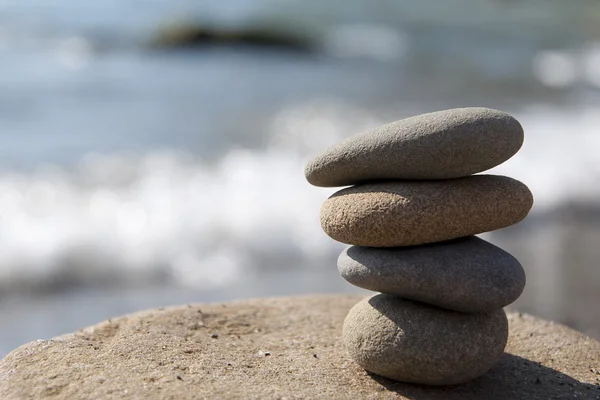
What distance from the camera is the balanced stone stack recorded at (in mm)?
3926

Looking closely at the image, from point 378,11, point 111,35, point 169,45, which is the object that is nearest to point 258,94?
point 169,45

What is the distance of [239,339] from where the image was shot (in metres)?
4.85

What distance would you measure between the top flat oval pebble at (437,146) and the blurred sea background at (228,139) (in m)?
3.30

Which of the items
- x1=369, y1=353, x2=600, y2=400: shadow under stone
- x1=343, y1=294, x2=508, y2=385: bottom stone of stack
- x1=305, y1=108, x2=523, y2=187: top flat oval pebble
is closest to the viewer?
x1=305, y1=108, x2=523, y2=187: top flat oval pebble

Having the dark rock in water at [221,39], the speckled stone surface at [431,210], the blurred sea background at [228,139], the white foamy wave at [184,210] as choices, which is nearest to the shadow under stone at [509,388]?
the speckled stone surface at [431,210]

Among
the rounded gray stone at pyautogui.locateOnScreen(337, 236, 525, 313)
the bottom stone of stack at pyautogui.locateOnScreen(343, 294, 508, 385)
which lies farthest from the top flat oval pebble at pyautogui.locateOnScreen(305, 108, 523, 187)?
the bottom stone of stack at pyautogui.locateOnScreen(343, 294, 508, 385)

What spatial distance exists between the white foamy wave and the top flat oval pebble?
3.98m

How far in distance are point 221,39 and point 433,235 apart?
23.4 meters

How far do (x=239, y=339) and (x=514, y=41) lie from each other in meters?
24.0

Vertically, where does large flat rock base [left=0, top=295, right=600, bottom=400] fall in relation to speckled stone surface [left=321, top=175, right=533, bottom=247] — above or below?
below

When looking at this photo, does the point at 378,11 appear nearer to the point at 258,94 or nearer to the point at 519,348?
the point at 258,94

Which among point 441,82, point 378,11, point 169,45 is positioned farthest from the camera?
point 378,11

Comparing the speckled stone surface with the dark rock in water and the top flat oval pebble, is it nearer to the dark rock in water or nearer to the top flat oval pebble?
the top flat oval pebble

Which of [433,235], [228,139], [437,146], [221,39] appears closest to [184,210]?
[228,139]
